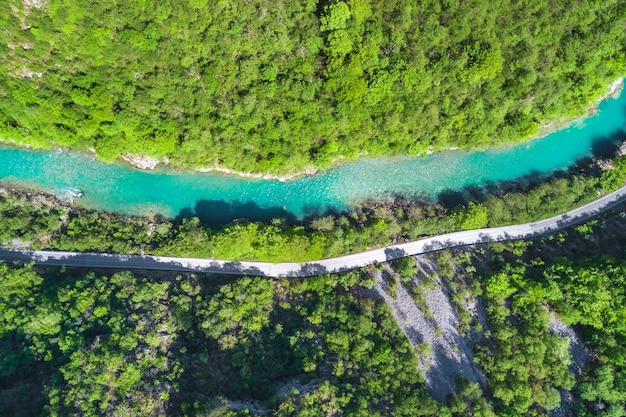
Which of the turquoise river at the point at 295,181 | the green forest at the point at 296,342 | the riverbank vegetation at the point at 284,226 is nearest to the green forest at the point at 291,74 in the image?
the turquoise river at the point at 295,181

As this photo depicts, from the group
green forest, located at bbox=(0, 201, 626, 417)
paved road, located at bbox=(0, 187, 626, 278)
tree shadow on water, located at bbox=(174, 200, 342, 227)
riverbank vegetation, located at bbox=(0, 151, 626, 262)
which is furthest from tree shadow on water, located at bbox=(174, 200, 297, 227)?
green forest, located at bbox=(0, 201, 626, 417)

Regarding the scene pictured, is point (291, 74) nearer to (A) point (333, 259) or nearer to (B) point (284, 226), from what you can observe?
(B) point (284, 226)

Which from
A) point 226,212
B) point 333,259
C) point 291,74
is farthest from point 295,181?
point 291,74

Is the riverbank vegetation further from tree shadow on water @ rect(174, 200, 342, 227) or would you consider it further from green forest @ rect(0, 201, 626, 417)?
green forest @ rect(0, 201, 626, 417)

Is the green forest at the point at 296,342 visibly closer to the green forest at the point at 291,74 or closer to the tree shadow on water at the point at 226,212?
the tree shadow on water at the point at 226,212

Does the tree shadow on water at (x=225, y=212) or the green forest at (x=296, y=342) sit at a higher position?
the tree shadow on water at (x=225, y=212)

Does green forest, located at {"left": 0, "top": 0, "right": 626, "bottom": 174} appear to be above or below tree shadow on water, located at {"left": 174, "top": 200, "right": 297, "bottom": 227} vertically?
above
